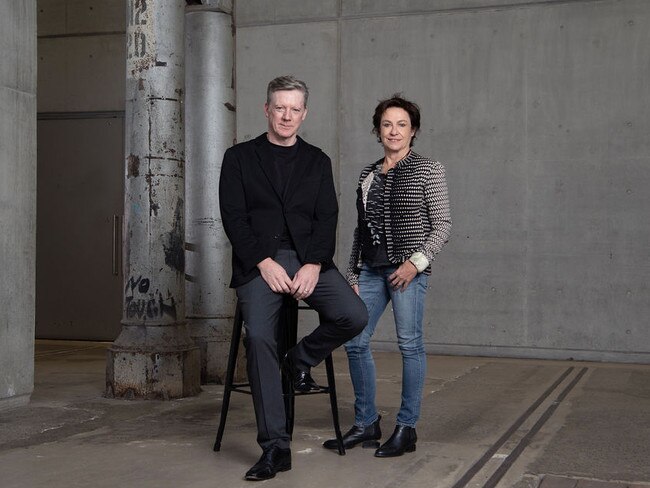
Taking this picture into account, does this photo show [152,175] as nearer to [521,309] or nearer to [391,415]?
[391,415]

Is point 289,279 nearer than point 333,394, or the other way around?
point 289,279

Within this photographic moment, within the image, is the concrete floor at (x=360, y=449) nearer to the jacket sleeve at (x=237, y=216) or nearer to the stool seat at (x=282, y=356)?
the stool seat at (x=282, y=356)

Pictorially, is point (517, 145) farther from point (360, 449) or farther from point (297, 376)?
point (297, 376)

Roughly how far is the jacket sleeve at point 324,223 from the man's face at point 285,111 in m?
0.24

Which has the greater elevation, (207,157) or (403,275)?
(207,157)

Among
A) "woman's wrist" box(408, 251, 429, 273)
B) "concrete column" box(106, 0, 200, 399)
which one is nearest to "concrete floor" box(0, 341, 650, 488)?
"concrete column" box(106, 0, 200, 399)

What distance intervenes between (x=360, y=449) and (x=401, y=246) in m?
0.99

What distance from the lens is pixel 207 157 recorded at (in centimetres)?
706

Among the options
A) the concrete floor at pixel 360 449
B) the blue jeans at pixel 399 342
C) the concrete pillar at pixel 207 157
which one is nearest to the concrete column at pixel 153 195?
the concrete floor at pixel 360 449

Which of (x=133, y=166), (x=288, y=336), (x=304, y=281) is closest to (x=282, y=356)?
(x=288, y=336)

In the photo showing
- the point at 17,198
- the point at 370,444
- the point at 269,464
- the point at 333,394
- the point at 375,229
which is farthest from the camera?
the point at 17,198

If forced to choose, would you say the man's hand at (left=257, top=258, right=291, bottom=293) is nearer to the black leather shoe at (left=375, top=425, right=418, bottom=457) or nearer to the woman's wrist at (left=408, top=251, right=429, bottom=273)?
the woman's wrist at (left=408, top=251, right=429, bottom=273)

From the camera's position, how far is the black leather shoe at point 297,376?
415 centimetres

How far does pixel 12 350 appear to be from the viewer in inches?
227
